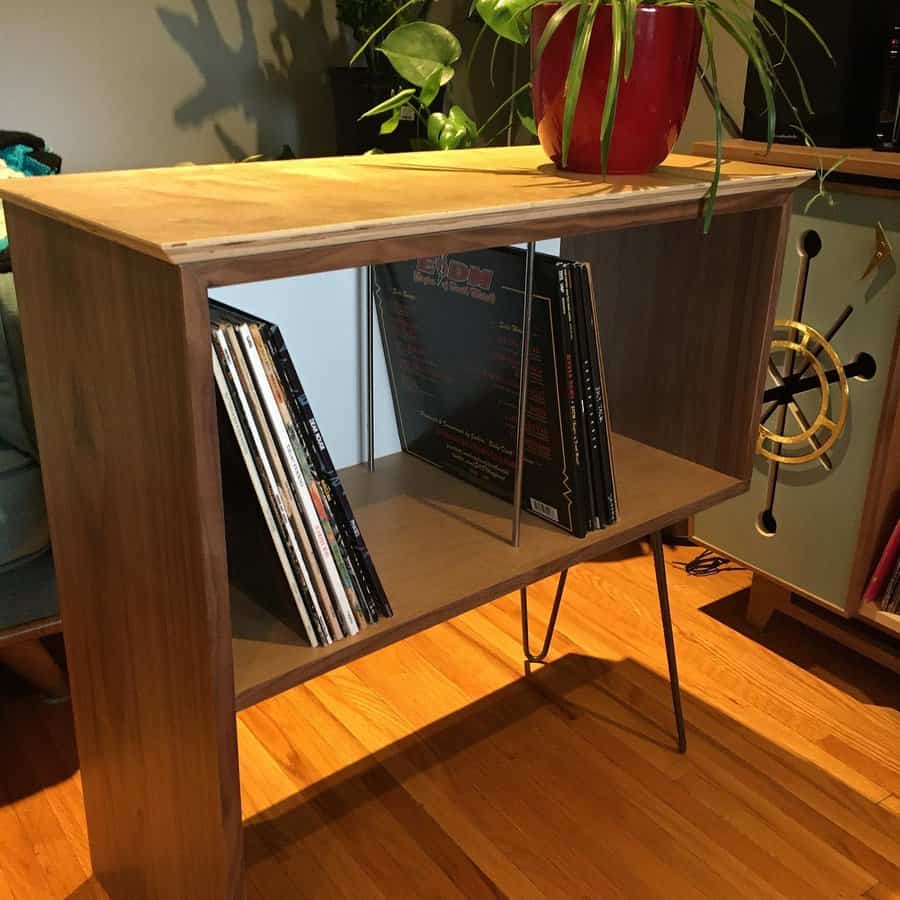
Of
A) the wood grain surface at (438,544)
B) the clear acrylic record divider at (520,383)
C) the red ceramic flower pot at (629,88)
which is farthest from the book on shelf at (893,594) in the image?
the red ceramic flower pot at (629,88)

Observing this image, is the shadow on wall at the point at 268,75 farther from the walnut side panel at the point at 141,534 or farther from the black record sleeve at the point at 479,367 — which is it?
the walnut side panel at the point at 141,534

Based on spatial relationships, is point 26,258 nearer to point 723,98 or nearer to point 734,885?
point 734,885

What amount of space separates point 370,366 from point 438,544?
0.95ft

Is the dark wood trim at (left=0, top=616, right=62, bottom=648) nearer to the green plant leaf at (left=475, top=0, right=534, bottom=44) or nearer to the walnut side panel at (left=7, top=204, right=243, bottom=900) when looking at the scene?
the walnut side panel at (left=7, top=204, right=243, bottom=900)

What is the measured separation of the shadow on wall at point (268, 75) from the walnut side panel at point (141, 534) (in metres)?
1.50

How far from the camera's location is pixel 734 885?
1.33 meters

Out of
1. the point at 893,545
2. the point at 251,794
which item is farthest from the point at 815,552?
the point at 251,794

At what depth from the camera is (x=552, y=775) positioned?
60.0 inches

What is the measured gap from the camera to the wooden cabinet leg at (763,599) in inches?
73.2

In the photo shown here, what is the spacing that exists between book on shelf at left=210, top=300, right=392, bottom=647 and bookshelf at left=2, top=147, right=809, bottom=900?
41 mm

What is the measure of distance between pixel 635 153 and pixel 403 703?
38.3 inches

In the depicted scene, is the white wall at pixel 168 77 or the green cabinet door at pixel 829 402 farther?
the white wall at pixel 168 77

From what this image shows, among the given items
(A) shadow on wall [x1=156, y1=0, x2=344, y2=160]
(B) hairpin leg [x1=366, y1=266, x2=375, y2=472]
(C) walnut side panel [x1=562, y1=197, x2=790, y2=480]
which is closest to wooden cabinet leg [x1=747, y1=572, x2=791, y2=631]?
(C) walnut side panel [x1=562, y1=197, x2=790, y2=480]

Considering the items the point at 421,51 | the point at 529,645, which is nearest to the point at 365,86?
the point at 421,51
